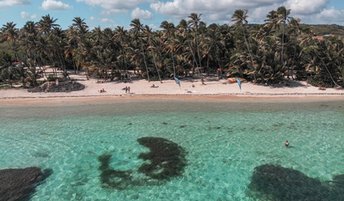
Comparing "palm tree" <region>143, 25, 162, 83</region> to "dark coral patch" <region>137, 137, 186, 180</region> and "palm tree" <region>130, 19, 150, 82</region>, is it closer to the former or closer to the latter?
"palm tree" <region>130, 19, 150, 82</region>

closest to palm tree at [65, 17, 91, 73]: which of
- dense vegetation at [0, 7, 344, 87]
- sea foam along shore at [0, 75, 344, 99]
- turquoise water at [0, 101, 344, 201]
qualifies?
dense vegetation at [0, 7, 344, 87]

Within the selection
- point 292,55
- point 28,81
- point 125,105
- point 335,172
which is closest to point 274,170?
point 335,172

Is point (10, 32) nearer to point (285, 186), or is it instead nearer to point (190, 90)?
point (190, 90)

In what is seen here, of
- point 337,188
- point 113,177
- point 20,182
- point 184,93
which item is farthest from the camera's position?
point 184,93

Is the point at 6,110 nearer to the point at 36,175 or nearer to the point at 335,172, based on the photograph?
the point at 36,175

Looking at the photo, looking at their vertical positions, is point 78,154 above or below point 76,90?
below

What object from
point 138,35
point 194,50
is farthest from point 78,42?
point 194,50
